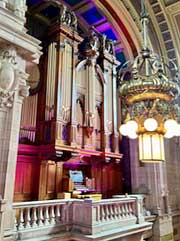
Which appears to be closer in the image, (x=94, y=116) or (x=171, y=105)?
(x=171, y=105)

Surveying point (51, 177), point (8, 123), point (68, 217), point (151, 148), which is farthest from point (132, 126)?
point (51, 177)

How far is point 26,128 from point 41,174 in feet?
4.04

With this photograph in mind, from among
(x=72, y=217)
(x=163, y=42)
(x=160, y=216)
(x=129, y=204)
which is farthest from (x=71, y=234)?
(x=163, y=42)

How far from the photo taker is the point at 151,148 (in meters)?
3.39

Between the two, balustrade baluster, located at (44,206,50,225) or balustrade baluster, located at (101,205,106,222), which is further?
balustrade baluster, located at (101,205,106,222)

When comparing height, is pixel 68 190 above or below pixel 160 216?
above

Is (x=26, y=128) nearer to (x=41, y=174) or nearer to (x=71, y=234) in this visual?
(x=41, y=174)

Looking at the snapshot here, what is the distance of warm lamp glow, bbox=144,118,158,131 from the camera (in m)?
3.36

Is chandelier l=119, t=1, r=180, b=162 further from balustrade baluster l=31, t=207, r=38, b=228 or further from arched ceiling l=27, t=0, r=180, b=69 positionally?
arched ceiling l=27, t=0, r=180, b=69

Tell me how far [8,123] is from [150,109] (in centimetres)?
226

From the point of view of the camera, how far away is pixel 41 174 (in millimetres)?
6348

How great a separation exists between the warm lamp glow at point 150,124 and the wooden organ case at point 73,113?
10.2 feet

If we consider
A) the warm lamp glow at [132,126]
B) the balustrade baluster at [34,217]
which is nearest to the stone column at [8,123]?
the balustrade baluster at [34,217]

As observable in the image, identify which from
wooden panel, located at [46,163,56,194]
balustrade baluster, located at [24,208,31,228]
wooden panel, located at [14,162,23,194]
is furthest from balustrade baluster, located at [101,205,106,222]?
wooden panel, located at [14,162,23,194]
